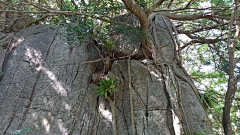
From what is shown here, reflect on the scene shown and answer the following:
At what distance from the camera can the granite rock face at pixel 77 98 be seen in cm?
369

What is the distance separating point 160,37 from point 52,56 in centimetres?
327

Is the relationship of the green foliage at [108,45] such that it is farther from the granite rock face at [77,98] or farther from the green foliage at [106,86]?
the green foliage at [106,86]

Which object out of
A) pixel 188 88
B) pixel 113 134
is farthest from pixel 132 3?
pixel 113 134

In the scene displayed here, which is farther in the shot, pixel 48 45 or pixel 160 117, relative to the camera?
pixel 48 45

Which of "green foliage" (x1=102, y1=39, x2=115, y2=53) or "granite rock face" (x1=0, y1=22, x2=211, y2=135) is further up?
"green foliage" (x1=102, y1=39, x2=115, y2=53)

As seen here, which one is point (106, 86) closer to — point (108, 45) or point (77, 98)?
point (77, 98)

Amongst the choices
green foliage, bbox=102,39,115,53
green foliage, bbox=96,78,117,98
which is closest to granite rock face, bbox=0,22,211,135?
green foliage, bbox=96,78,117,98

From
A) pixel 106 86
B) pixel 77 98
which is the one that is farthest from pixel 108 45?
pixel 77 98

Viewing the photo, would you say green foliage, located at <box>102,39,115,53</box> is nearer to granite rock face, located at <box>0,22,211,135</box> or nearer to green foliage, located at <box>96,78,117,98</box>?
granite rock face, located at <box>0,22,211,135</box>

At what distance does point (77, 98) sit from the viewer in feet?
13.5

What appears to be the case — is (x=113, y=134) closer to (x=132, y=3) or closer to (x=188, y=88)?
(x=188, y=88)

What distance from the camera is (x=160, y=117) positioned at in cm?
369

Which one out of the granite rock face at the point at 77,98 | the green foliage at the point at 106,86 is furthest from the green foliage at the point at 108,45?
the green foliage at the point at 106,86

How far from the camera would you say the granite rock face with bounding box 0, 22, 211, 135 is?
3.69 metres
